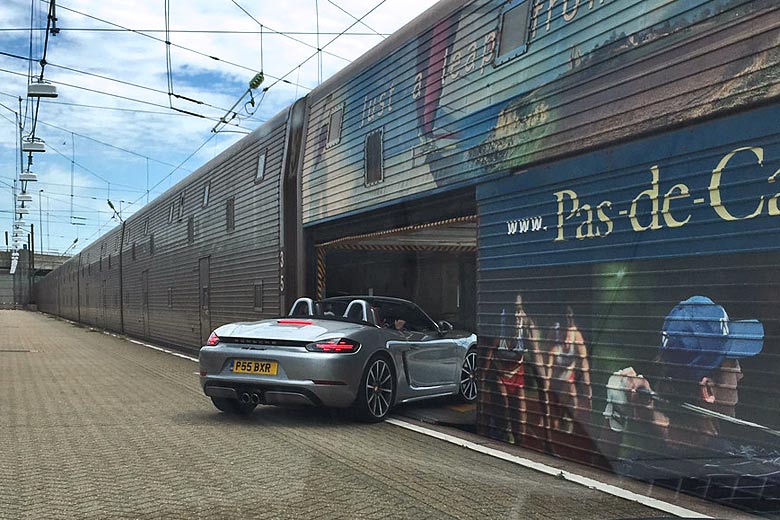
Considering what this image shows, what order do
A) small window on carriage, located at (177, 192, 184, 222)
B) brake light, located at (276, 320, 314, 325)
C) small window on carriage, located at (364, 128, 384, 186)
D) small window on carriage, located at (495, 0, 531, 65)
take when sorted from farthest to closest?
small window on carriage, located at (177, 192, 184, 222)
small window on carriage, located at (364, 128, 384, 186)
brake light, located at (276, 320, 314, 325)
small window on carriage, located at (495, 0, 531, 65)

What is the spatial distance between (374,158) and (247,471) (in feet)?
17.9

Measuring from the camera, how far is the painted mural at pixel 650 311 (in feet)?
14.7

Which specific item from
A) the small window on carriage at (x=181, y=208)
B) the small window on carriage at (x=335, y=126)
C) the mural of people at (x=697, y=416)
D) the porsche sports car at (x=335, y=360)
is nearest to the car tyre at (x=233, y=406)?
the porsche sports car at (x=335, y=360)

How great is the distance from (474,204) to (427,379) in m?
2.01

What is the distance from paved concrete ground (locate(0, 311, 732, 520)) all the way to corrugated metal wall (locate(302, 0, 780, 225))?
104 inches

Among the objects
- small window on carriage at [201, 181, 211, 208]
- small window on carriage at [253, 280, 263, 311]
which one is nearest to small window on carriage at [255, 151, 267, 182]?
small window on carriage at [253, 280, 263, 311]

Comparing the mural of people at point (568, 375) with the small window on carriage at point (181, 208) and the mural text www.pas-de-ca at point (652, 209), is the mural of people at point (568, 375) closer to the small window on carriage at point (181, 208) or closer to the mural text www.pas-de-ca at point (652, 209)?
the mural text www.pas-de-ca at point (652, 209)

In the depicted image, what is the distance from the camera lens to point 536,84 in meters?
6.66

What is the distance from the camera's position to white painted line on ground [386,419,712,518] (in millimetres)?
4461

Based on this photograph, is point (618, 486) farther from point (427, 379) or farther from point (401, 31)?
point (401, 31)

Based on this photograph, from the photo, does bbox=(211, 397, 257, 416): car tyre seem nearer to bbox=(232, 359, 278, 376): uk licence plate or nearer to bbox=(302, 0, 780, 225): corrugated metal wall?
bbox=(232, 359, 278, 376): uk licence plate

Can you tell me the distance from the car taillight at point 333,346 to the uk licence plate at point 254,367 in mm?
396

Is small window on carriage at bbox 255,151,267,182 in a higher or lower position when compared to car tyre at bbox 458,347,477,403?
higher

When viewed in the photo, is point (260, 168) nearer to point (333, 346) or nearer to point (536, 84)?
point (333, 346)
